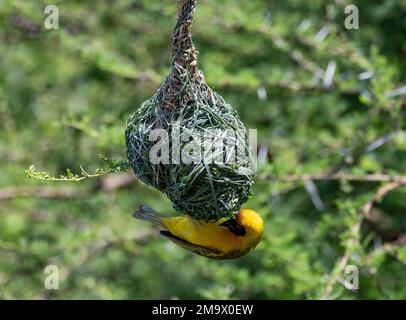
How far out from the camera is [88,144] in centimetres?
630

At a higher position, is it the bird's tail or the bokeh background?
the bokeh background

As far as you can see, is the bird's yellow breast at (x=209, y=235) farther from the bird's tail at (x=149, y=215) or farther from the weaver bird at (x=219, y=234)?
the bird's tail at (x=149, y=215)

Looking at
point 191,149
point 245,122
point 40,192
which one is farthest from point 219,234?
point 245,122

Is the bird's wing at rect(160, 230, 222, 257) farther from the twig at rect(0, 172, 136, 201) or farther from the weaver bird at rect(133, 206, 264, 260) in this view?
the twig at rect(0, 172, 136, 201)

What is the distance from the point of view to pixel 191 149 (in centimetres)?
283

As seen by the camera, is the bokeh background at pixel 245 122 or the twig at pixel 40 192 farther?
the twig at pixel 40 192

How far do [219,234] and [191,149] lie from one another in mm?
593

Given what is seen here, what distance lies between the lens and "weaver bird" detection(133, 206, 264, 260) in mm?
3256

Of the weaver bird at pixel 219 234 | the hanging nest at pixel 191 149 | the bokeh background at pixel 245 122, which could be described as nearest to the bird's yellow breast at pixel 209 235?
the weaver bird at pixel 219 234

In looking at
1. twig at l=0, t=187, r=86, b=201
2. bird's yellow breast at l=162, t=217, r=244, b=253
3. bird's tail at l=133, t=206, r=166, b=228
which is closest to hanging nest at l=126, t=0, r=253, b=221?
bird's yellow breast at l=162, t=217, r=244, b=253

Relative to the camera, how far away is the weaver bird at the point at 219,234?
3256 mm

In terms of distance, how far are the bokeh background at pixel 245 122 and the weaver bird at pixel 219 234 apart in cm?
49

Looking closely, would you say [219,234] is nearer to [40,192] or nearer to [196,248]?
[196,248]

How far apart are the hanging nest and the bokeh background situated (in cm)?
76
